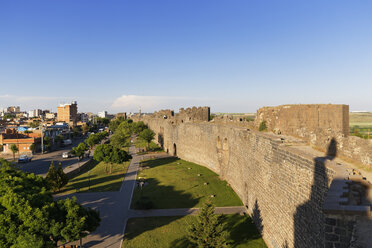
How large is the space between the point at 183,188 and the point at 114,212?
6.51 metres

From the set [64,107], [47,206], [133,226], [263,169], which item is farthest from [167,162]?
[64,107]

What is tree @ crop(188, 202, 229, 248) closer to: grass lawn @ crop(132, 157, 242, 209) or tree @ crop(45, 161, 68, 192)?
grass lawn @ crop(132, 157, 242, 209)

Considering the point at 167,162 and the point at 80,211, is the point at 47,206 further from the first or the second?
the point at 167,162

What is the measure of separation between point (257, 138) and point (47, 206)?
1112 centimetres

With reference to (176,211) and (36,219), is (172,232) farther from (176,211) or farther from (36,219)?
(36,219)

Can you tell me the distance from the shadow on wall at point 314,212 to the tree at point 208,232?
2892 mm

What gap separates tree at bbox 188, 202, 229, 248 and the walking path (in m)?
4.37

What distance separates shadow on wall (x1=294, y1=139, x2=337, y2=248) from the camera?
22.1ft

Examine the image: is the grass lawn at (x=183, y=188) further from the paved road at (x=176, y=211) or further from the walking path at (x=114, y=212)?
the walking path at (x=114, y=212)

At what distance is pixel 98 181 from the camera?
23266 mm

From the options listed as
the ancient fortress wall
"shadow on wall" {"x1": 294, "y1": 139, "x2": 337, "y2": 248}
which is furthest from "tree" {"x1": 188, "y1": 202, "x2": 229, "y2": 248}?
"shadow on wall" {"x1": 294, "y1": 139, "x2": 337, "y2": 248}

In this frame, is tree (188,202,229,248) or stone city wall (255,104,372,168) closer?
stone city wall (255,104,372,168)

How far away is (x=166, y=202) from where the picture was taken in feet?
55.8

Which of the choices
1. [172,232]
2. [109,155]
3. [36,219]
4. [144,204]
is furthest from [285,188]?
[109,155]
